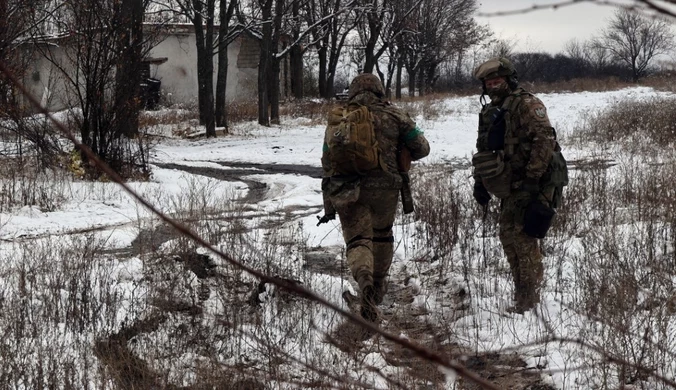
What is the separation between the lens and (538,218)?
17.0 ft

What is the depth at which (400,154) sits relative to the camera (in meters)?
5.57

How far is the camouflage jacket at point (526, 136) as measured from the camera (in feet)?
17.1

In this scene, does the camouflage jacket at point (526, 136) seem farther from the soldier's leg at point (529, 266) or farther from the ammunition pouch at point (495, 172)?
the soldier's leg at point (529, 266)

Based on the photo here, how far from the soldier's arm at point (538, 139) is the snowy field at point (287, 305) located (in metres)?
0.85

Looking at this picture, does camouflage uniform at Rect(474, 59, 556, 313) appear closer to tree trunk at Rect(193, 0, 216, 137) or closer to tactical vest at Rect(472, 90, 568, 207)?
tactical vest at Rect(472, 90, 568, 207)

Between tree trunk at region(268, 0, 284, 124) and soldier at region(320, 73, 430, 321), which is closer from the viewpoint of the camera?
soldier at region(320, 73, 430, 321)

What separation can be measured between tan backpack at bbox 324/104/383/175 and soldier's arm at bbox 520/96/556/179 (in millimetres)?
1062

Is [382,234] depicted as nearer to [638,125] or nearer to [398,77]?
[638,125]

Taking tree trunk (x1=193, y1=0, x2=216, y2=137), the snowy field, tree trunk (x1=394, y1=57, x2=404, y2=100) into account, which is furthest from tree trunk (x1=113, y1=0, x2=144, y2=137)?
tree trunk (x1=394, y1=57, x2=404, y2=100)

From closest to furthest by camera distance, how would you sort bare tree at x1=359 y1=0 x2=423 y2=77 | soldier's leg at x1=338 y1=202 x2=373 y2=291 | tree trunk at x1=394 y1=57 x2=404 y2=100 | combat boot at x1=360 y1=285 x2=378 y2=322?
combat boot at x1=360 y1=285 x2=378 y2=322, soldier's leg at x1=338 y1=202 x2=373 y2=291, bare tree at x1=359 y1=0 x2=423 y2=77, tree trunk at x1=394 y1=57 x2=404 y2=100

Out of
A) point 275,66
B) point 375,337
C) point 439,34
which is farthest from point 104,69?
point 439,34

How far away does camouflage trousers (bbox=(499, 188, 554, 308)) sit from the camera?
5.41 meters

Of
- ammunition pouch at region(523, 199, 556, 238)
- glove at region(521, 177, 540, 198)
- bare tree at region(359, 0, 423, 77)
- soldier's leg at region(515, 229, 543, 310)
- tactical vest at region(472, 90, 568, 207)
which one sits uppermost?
bare tree at region(359, 0, 423, 77)

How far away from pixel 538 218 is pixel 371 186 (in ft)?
3.90
